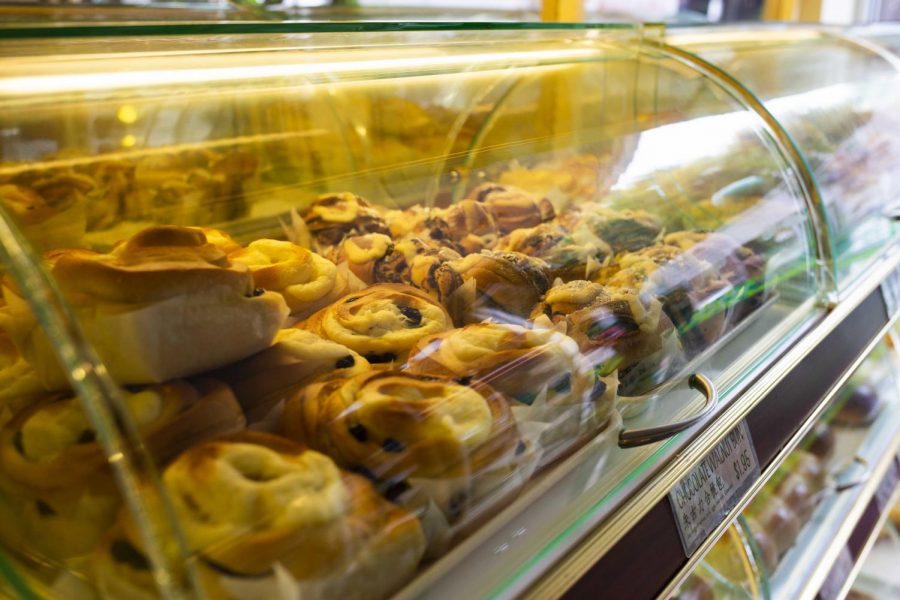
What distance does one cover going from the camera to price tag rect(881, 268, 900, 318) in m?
1.58

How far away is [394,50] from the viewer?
4.04ft

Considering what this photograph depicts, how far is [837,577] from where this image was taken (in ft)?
4.92

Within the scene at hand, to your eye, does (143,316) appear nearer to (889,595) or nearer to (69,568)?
(69,568)

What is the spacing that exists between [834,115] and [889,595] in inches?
51.8

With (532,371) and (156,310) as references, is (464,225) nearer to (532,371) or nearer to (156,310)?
(532,371)

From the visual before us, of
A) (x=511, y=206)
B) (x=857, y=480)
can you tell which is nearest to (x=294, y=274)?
(x=511, y=206)

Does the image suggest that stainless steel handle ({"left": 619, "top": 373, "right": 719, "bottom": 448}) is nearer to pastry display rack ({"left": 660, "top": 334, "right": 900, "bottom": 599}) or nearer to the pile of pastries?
the pile of pastries

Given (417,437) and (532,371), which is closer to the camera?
(417,437)

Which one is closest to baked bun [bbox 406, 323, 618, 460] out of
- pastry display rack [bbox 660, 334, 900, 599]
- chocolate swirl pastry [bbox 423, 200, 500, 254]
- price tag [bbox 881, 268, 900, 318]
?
chocolate swirl pastry [bbox 423, 200, 500, 254]

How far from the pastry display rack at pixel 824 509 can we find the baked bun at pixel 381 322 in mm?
793

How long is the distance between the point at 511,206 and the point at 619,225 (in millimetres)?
187

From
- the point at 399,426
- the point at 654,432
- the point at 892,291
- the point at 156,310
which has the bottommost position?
the point at 892,291

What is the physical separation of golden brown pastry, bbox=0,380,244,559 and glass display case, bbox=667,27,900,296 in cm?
126

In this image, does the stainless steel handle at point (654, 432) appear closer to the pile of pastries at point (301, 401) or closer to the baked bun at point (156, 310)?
the pile of pastries at point (301, 401)
